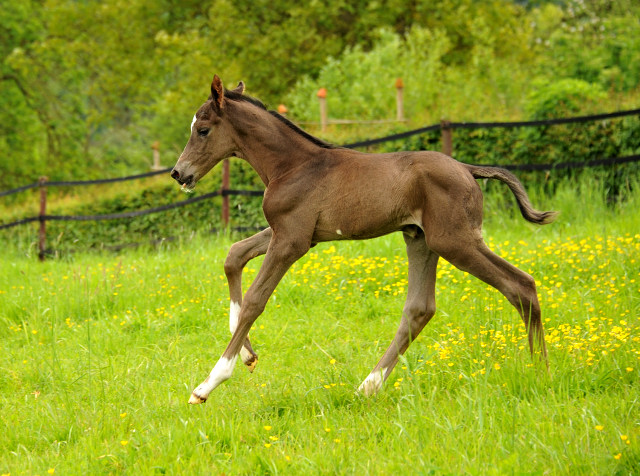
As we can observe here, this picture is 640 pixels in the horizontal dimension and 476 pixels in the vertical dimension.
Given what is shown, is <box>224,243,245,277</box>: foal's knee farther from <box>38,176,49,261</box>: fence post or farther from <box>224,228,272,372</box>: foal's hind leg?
<box>38,176,49,261</box>: fence post

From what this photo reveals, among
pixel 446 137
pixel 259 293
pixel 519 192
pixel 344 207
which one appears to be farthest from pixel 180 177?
pixel 446 137

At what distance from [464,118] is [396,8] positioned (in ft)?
37.0

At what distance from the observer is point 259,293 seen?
4297mm

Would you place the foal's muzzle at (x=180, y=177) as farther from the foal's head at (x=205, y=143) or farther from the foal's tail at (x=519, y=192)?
the foal's tail at (x=519, y=192)

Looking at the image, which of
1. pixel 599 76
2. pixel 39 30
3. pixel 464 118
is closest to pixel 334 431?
pixel 464 118

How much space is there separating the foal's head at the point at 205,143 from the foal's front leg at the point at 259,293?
2.21ft

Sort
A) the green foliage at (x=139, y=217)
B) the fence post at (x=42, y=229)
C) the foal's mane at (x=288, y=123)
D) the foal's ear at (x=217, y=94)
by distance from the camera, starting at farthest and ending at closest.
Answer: the green foliage at (x=139, y=217) → the fence post at (x=42, y=229) → the foal's mane at (x=288, y=123) → the foal's ear at (x=217, y=94)

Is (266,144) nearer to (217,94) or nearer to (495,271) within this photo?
(217,94)

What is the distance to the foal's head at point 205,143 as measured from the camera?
455 centimetres

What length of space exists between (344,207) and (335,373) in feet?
3.78

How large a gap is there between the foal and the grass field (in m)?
0.33

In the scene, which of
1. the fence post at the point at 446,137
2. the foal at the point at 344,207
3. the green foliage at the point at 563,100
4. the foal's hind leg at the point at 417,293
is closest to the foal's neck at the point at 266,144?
the foal at the point at 344,207

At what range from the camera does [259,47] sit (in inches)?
899

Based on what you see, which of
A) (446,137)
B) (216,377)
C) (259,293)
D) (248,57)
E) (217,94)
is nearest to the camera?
(216,377)
